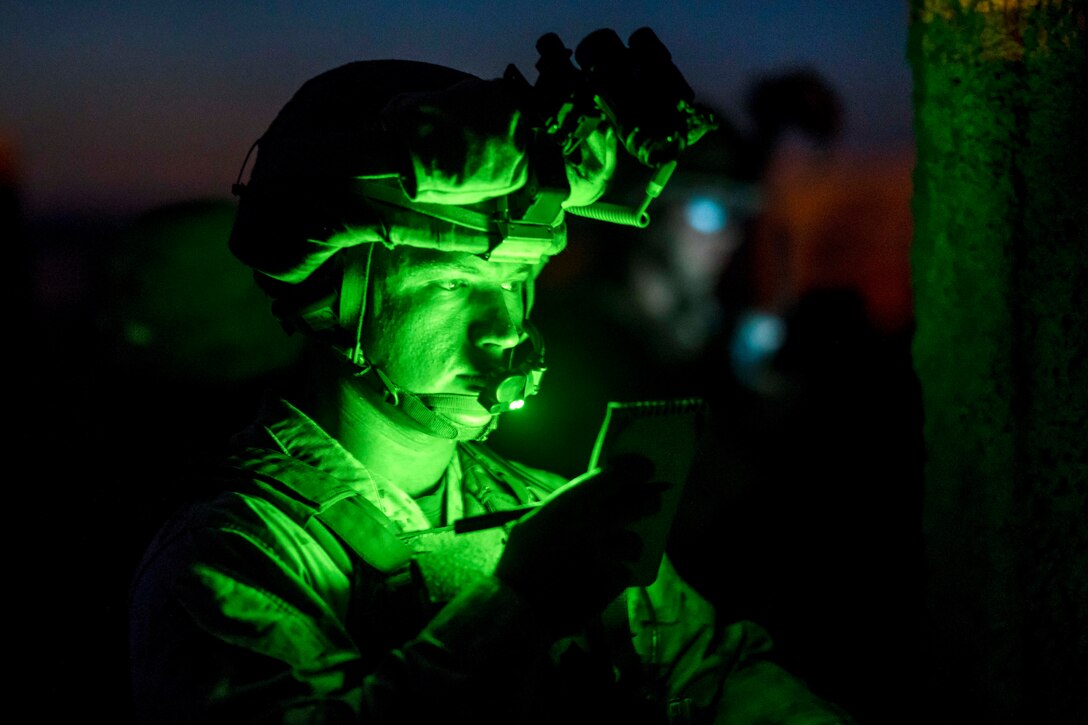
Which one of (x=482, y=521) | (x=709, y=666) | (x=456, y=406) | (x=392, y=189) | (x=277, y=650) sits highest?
(x=392, y=189)

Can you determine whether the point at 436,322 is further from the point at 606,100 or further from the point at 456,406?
the point at 606,100

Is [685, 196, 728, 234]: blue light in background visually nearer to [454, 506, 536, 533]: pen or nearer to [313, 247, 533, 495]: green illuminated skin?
[313, 247, 533, 495]: green illuminated skin

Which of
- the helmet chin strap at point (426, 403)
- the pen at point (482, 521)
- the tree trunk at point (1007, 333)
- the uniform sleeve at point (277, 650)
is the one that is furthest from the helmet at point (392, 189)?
the tree trunk at point (1007, 333)

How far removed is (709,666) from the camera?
8.89 feet

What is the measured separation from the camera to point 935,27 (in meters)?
2.80

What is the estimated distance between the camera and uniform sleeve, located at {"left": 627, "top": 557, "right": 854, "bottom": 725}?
2.55m

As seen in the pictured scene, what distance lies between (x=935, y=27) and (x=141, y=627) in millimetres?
3069

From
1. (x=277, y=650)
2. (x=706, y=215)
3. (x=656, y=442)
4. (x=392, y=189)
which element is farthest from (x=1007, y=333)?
(x=706, y=215)

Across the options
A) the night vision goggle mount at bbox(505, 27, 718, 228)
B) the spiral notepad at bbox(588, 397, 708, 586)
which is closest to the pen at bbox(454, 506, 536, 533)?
the spiral notepad at bbox(588, 397, 708, 586)

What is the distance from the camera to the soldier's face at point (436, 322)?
2.37m

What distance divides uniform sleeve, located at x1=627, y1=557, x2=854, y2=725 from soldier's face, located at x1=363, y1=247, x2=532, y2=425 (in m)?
0.96


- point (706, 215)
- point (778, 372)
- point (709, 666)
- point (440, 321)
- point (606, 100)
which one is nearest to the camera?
point (606, 100)

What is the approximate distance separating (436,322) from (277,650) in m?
Result: 0.99

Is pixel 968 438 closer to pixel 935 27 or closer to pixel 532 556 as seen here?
pixel 935 27
